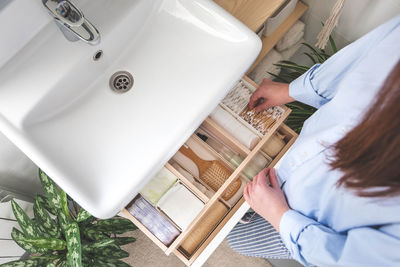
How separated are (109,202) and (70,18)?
371 mm

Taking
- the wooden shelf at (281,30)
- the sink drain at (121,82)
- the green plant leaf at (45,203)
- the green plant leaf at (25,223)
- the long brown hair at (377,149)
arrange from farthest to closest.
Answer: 1. the wooden shelf at (281,30)
2. the green plant leaf at (45,203)
3. the green plant leaf at (25,223)
4. the sink drain at (121,82)
5. the long brown hair at (377,149)

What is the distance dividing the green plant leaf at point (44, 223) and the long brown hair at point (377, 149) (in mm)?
896

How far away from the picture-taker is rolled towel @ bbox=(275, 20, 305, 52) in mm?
1339

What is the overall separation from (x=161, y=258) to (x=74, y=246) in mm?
682

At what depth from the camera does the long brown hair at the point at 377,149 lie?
1.74 ft

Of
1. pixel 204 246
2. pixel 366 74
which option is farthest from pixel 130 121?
pixel 366 74

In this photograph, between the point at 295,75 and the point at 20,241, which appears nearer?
the point at 20,241

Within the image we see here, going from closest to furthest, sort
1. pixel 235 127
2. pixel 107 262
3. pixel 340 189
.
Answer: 1. pixel 340 189
2. pixel 235 127
3. pixel 107 262

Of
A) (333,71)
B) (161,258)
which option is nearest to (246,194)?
(333,71)

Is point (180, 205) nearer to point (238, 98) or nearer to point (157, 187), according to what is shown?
point (157, 187)

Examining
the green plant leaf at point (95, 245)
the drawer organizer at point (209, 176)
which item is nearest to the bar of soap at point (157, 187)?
the drawer organizer at point (209, 176)

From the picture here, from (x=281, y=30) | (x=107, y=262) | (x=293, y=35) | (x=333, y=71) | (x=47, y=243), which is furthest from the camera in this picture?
(x=293, y=35)

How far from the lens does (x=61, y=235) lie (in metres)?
1.10

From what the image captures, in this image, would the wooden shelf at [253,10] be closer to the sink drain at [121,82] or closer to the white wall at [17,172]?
the sink drain at [121,82]
